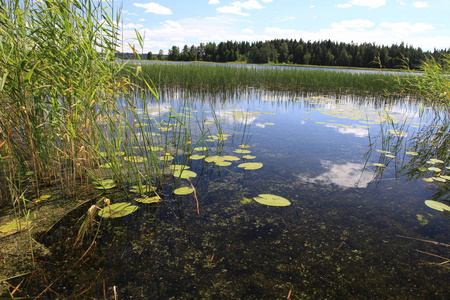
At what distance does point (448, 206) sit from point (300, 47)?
50.2 meters

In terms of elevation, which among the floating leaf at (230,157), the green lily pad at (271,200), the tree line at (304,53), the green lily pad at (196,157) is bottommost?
the green lily pad at (271,200)

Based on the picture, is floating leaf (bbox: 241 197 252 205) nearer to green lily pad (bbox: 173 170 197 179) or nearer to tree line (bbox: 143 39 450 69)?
green lily pad (bbox: 173 170 197 179)

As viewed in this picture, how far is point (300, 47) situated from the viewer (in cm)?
4616

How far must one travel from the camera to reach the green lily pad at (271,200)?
4.83 feet

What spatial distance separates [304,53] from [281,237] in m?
50.7

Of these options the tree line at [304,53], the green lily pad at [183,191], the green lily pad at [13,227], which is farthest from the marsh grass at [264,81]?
the tree line at [304,53]

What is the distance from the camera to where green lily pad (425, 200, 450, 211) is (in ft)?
4.91

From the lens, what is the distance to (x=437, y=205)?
153 centimetres

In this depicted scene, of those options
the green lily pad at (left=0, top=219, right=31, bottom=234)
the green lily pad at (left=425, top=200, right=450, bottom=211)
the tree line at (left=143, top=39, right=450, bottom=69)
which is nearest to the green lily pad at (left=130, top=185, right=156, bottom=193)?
the green lily pad at (left=0, top=219, right=31, bottom=234)

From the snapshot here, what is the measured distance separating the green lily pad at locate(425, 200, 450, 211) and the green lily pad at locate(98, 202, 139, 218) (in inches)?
69.6

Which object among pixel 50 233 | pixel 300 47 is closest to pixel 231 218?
pixel 50 233

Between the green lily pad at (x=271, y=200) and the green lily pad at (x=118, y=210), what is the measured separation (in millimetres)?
727

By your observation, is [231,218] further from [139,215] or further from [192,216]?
[139,215]

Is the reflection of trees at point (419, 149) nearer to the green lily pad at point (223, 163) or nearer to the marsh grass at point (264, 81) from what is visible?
the green lily pad at point (223, 163)
